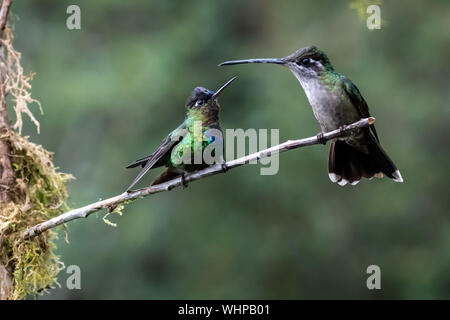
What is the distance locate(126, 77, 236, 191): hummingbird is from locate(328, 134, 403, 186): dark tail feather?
1055 millimetres

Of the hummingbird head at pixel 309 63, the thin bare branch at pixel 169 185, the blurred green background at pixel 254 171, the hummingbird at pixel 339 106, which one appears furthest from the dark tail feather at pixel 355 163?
the blurred green background at pixel 254 171

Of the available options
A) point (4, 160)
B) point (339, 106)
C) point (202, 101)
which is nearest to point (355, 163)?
point (339, 106)

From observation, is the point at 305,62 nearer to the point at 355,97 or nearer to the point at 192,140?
the point at 355,97

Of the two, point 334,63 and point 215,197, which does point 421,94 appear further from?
point 215,197

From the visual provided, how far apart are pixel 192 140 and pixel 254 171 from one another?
19.0 feet

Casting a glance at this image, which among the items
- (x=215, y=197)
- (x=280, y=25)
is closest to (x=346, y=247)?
(x=215, y=197)

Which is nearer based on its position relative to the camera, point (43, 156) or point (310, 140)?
point (310, 140)

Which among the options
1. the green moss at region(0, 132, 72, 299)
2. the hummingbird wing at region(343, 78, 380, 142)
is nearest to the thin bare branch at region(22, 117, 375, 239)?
→ the green moss at region(0, 132, 72, 299)

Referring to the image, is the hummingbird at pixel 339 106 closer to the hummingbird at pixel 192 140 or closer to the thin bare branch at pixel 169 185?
the hummingbird at pixel 192 140

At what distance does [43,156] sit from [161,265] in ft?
22.8

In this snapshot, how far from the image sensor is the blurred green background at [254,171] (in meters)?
9.97

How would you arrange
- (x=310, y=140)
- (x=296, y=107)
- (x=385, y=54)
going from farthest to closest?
1. (x=385, y=54)
2. (x=296, y=107)
3. (x=310, y=140)

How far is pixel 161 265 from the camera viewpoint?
35.8 feet

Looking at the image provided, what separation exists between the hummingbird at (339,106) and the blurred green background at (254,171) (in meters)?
4.70
